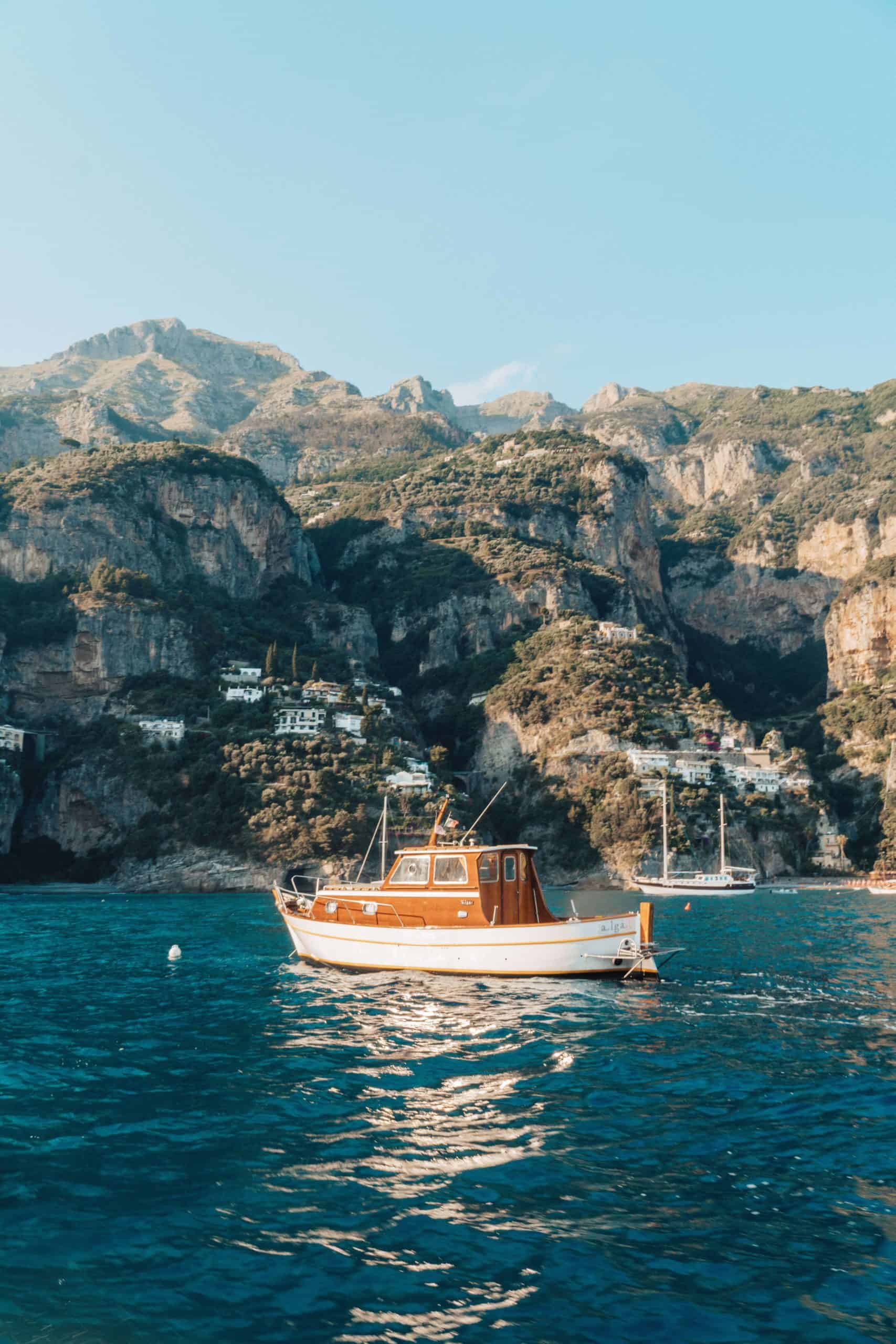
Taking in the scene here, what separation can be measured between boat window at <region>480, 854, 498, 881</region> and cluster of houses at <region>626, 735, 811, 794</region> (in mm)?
93056

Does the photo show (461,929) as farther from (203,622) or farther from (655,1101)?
(203,622)

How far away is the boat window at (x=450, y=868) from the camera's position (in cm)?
3631

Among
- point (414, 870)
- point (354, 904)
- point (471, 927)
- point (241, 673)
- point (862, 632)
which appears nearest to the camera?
point (471, 927)

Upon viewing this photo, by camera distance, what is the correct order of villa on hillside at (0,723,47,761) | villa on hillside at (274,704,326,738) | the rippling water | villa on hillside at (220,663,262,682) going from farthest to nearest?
1. villa on hillside at (220,663,262,682)
2. villa on hillside at (274,704,326,738)
3. villa on hillside at (0,723,47,761)
4. the rippling water

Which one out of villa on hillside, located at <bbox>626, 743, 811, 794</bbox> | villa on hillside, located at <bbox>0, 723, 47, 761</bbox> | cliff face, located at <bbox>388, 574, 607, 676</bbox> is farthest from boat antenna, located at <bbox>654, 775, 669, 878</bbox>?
villa on hillside, located at <bbox>0, 723, 47, 761</bbox>

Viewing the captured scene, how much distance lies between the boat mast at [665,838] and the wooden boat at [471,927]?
77.4 meters

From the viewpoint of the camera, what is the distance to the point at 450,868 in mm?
36625

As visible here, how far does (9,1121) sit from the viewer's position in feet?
60.3

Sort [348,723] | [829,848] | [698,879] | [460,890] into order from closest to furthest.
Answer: [460,890] → [698,879] → [829,848] → [348,723]

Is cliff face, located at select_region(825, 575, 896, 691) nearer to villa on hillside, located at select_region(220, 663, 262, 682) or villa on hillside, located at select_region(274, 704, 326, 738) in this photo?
villa on hillside, located at select_region(274, 704, 326, 738)

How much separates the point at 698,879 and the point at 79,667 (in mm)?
88794

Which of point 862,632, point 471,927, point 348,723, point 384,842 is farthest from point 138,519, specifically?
point 471,927

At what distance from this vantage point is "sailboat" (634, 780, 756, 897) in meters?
107

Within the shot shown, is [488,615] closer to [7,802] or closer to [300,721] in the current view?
[300,721]
